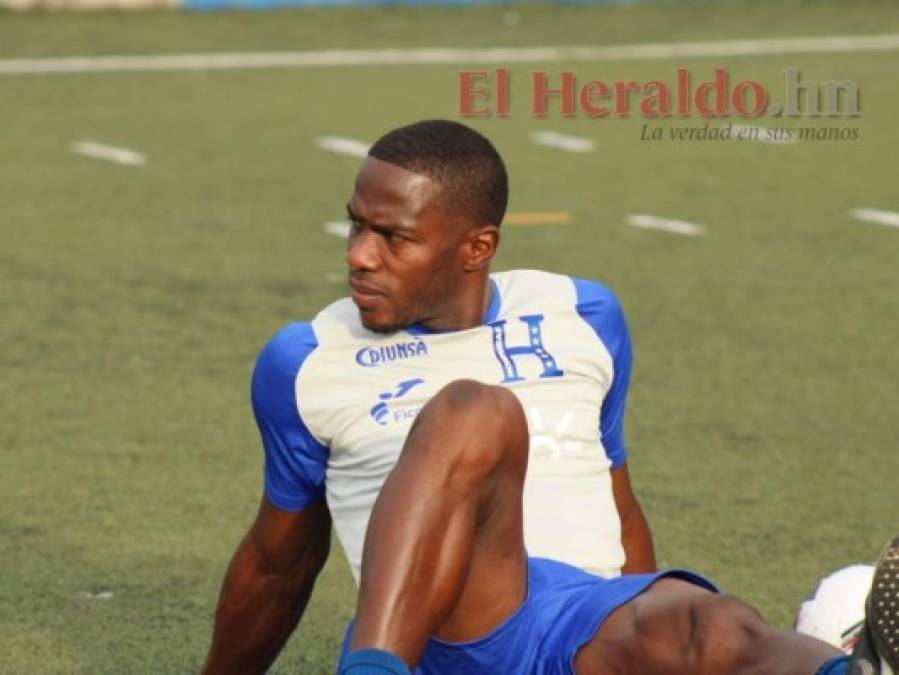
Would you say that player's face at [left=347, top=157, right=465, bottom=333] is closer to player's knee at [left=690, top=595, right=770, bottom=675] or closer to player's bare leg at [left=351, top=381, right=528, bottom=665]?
player's bare leg at [left=351, top=381, right=528, bottom=665]

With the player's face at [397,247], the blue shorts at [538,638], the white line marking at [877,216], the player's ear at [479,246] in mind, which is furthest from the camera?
the white line marking at [877,216]

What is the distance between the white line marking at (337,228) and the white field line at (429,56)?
389 cm

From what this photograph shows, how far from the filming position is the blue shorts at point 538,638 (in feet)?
11.9

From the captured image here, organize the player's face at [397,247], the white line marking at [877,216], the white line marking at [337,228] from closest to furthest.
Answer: the player's face at [397,247]
the white line marking at [337,228]
the white line marking at [877,216]

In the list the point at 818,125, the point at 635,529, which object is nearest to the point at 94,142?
the point at 818,125

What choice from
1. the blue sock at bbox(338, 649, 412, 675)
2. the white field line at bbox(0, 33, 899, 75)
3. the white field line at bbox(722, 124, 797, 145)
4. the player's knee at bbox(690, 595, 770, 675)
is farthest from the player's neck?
the white field line at bbox(0, 33, 899, 75)

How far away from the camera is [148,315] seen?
7.89 metres

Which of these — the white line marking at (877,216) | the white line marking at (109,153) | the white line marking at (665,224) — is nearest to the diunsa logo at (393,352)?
the white line marking at (665,224)

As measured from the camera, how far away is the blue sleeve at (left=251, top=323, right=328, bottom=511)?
395cm

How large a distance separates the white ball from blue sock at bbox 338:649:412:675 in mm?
1044

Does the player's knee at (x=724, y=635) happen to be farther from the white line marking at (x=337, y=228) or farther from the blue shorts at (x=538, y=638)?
the white line marking at (x=337, y=228)

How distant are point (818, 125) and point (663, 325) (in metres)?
4.18

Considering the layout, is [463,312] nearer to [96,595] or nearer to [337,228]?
[96,595]

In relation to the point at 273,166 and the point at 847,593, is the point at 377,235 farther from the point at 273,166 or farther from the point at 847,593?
the point at 273,166
